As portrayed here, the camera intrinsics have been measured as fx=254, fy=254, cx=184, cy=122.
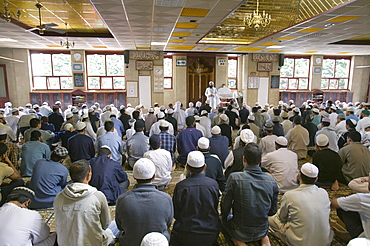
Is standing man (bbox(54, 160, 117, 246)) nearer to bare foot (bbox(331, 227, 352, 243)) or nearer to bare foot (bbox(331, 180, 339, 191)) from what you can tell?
bare foot (bbox(331, 227, 352, 243))

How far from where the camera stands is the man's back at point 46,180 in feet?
8.70

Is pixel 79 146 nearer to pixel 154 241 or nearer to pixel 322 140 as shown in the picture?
pixel 154 241

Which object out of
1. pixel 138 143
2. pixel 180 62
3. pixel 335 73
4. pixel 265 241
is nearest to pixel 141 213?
pixel 265 241

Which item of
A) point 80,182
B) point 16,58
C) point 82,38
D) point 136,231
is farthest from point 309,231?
point 16,58

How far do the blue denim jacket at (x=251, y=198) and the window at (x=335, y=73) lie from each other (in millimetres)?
14224

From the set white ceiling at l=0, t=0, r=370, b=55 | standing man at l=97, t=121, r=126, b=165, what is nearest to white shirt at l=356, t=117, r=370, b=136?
white ceiling at l=0, t=0, r=370, b=55

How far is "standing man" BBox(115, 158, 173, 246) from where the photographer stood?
1.75 meters

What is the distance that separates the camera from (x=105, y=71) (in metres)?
12.1

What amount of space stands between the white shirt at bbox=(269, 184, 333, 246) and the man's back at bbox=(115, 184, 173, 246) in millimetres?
1036

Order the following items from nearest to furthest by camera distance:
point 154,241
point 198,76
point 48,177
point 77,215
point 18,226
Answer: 1. point 154,241
2. point 18,226
3. point 77,215
4. point 48,177
5. point 198,76

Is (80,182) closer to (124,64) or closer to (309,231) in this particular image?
(309,231)

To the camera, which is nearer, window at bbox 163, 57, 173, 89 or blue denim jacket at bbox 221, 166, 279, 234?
blue denim jacket at bbox 221, 166, 279, 234

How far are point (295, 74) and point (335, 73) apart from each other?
233 cm

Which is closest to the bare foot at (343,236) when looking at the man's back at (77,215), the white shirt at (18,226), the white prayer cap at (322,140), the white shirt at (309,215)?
the white shirt at (309,215)
